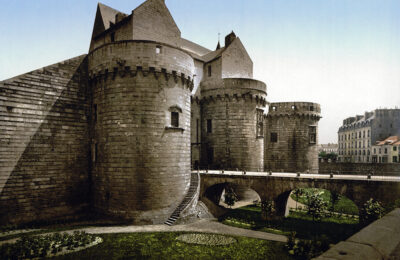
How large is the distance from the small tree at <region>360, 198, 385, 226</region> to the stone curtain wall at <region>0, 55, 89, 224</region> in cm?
1908

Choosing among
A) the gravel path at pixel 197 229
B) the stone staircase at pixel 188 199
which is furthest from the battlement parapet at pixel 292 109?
the gravel path at pixel 197 229

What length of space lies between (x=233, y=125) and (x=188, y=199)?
10.6 meters

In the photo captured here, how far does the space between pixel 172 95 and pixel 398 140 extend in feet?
162

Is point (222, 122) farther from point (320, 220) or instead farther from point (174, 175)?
point (320, 220)

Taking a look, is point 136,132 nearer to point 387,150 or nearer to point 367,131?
point 387,150

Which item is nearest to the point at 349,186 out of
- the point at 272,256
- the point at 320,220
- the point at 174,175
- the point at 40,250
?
the point at 320,220

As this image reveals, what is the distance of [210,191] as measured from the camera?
84.8 feet

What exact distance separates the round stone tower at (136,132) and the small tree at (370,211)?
1216 cm

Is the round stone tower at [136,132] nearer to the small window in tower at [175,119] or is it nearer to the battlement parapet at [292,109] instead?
the small window in tower at [175,119]

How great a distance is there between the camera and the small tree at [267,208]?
2055cm

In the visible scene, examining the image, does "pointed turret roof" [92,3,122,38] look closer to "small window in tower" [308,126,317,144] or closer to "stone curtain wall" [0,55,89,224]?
"stone curtain wall" [0,55,89,224]

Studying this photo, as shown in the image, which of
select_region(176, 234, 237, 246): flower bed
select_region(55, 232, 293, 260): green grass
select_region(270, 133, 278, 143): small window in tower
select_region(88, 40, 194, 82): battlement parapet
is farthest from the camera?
select_region(270, 133, 278, 143): small window in tower

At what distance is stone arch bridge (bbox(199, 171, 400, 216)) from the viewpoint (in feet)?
55.3

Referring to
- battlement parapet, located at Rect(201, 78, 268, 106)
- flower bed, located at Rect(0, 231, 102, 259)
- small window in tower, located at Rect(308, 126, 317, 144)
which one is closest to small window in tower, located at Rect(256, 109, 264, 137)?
battlement parapet, located at Rect(201, 78, 268, 106)
